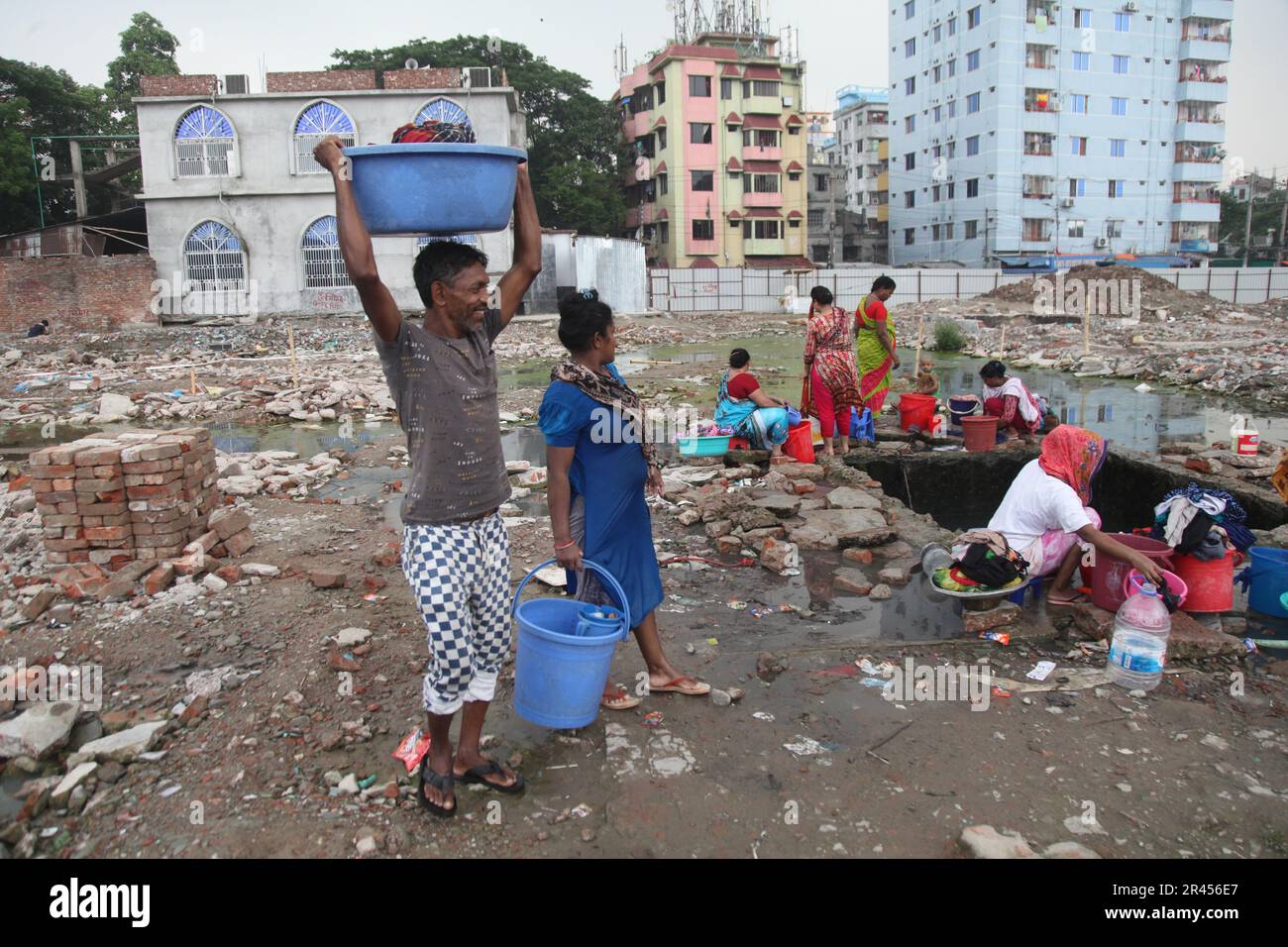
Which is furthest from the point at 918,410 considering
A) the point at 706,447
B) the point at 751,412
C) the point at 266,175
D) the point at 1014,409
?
the point at 266,175

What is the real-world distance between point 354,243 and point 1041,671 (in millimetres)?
3178

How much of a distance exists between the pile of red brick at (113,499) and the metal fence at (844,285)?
101 feet

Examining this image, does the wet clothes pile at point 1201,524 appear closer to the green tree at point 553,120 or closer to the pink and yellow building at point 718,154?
the green tree at point 553,120

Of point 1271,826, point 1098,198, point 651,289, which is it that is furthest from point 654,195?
point 1271,826

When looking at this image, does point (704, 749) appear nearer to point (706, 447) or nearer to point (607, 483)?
point (607, 483)

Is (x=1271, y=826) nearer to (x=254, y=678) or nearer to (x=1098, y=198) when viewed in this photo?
(x=254, y=678)

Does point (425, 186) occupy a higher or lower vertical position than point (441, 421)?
higher

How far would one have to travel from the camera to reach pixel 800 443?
24.4 ft

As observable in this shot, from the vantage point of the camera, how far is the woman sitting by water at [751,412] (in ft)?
24.3

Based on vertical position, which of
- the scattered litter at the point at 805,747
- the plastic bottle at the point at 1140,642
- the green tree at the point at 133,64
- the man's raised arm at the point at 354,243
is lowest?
the scattered litter at the point at 805,747

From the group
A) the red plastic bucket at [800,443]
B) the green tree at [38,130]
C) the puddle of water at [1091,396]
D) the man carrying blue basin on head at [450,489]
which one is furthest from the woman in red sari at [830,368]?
the green tree at [38,130]

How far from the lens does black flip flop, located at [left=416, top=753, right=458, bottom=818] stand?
2.52 m

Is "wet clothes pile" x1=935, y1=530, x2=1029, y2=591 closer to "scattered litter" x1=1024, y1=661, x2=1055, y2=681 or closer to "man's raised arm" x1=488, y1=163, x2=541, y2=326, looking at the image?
"scattered litter" x1=1024, y1=661, x2=1055, y2=681

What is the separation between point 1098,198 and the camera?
148ft
